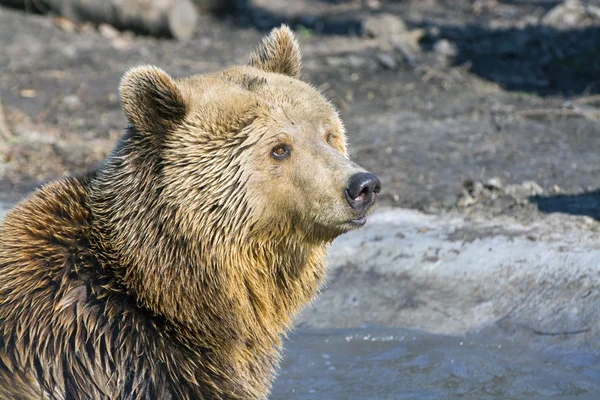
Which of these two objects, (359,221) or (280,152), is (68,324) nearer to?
(280,152)

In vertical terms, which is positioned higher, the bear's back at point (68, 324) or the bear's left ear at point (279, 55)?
the bear's left ear at point (279, 55)

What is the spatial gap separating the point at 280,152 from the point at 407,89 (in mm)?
8158

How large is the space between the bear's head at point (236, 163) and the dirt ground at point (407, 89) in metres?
3.88

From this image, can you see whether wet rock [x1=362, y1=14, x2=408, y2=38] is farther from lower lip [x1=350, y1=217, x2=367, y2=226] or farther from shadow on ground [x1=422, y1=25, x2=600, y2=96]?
lower lip [x1=350, y1=217, x2=367, y2=226]

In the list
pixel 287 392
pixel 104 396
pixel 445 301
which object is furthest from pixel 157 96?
pixel 445 301

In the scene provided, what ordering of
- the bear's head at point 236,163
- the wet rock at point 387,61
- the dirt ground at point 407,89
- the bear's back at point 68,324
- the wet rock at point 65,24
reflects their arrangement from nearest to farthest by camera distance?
the bear's back at point 68,324 < the bear's head at point 236,163 < the dirt ground at point 407,89 < the wet rock at point 387,61 < the wet rock at point 65,24

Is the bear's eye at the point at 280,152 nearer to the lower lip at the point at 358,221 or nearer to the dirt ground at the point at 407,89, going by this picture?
the lower lip at the point at 358,221

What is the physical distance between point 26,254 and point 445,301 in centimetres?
348

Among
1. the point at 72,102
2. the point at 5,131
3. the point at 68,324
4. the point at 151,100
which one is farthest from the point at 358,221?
the point at 72,102

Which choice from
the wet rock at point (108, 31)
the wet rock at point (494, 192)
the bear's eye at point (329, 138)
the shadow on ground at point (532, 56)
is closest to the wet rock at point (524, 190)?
the wet rock at point (494, 192)

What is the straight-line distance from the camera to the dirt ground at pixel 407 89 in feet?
29.5

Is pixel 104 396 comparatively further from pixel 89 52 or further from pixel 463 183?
pixel 89 52

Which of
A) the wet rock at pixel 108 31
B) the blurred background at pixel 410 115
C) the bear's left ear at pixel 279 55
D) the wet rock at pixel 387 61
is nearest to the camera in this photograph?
the bear's left ear at pixel 279 55

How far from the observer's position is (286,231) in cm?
446
